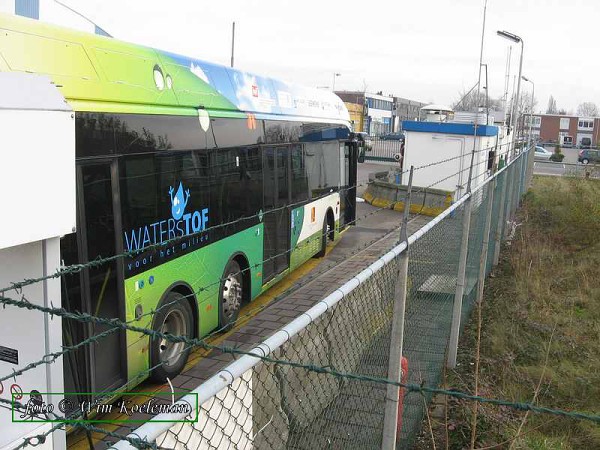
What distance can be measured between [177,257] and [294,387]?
3.41m

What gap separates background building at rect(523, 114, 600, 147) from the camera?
308 ft

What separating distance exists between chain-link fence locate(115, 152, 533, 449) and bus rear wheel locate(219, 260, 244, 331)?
9.33ft

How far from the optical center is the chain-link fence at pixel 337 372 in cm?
185

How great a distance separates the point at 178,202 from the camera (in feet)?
19.3

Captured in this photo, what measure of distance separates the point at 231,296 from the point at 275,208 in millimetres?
1679

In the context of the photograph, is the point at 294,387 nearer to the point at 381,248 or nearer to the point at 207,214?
the point at 207,214

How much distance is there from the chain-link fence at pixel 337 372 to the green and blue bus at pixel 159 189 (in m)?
1.12

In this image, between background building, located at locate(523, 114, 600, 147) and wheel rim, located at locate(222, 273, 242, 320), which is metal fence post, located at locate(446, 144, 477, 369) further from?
background building, located at locate(523, 114, 600, 147)

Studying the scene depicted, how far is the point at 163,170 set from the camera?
568cm

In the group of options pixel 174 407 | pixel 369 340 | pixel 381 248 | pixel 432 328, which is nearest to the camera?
pixel 174 407

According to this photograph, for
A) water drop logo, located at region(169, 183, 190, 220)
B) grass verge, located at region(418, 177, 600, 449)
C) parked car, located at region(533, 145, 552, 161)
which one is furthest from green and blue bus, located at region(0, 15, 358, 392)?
parked car, located at region(533, 145, 552, 161)

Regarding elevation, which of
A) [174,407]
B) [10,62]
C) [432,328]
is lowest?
[432,328]

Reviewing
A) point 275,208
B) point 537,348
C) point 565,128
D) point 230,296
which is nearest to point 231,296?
point 230,296

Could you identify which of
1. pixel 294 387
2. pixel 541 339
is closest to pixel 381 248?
pixel 541 339
